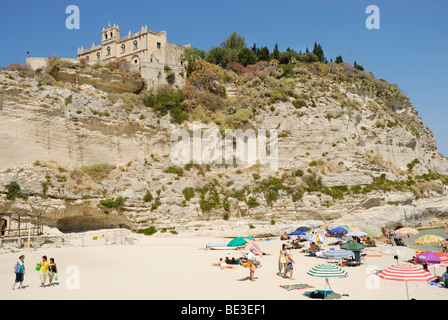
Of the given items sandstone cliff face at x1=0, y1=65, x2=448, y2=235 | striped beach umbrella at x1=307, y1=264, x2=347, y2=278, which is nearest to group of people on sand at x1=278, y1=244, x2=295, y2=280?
striped beach umbrella at x1=307, y1=264, x2=347, y2=278

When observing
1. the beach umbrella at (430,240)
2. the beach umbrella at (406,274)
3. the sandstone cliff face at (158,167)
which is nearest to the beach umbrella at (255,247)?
the beach umbrella at (430,240)

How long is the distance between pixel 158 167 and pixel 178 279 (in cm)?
1825

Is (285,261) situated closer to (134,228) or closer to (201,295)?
(201,295)

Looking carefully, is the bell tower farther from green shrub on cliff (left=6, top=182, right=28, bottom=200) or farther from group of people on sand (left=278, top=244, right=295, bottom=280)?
group of people on sand (left=278, top=244, right=295, bottom=280)

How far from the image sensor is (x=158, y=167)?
100 feet

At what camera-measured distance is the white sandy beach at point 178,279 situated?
36.1 ft

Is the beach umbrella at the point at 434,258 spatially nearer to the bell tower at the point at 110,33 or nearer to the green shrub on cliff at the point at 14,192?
the green shrub on cliff at the point at 14,192

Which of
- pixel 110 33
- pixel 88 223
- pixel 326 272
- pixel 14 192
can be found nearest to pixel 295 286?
pixel 326 272

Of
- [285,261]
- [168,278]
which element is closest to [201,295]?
[168,278]

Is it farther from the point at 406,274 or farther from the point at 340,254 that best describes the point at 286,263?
the point at 406,274

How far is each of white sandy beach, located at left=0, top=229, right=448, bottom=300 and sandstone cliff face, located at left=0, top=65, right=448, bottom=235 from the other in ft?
21.3

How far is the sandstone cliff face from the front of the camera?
26.1 m

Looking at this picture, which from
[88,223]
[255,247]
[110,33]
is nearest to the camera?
[255,247]

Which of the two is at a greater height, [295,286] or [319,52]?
[319,52]
